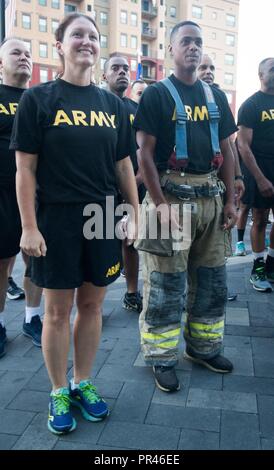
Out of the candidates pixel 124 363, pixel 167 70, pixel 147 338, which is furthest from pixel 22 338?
pixel 167 70

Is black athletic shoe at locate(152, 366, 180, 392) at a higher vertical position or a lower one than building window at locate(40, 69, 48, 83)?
lower

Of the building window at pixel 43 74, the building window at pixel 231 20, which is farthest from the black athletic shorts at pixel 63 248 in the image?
the building window at pixel 231 20

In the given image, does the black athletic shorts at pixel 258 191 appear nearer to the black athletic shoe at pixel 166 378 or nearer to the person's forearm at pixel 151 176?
Result: the person's forearm at pixel 151 176

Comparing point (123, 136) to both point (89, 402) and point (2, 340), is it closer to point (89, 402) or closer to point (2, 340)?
point (89, 402)

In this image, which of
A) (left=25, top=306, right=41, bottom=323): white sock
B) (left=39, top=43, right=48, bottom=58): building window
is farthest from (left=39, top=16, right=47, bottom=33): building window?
(left=25, top=306, right=41, bottom=323): white sock

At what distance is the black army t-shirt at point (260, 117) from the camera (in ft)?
14.2

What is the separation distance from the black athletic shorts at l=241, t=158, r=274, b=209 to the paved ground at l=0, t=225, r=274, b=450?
1.39 meters

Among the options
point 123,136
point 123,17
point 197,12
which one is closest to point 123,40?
point 123,17

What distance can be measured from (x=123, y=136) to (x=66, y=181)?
460 millimetres

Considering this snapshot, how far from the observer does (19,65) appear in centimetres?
323

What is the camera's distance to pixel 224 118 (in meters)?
2.89

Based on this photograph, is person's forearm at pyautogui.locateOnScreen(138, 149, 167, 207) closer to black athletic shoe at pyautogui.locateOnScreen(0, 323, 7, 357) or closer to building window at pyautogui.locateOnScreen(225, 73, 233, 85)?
black athletic shoe at pyautogui.locateOnScreen(0, 323, 7, 357)

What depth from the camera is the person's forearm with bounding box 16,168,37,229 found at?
2145 mm

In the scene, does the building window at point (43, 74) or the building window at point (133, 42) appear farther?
the building window at point (133, 42)
